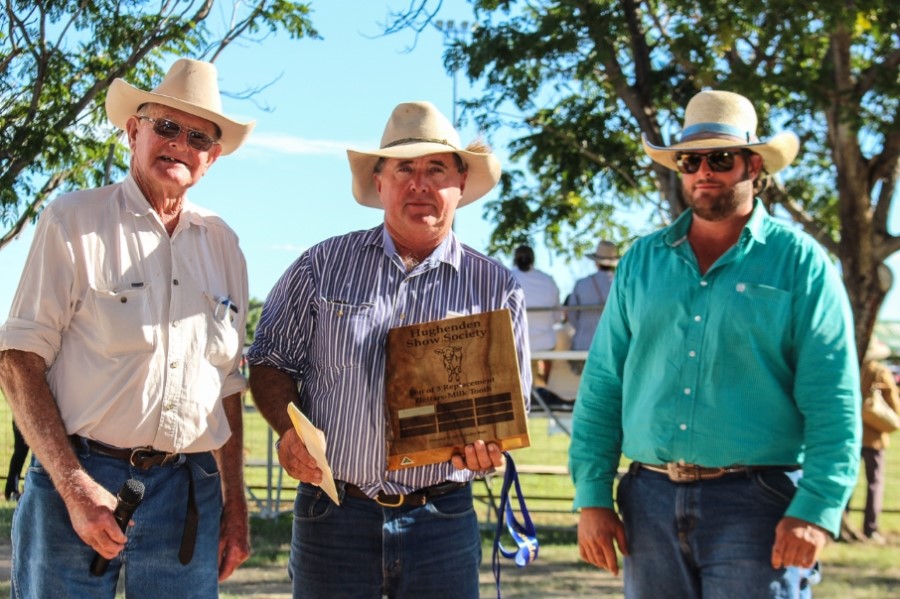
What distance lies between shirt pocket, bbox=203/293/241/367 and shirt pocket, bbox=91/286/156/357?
20 centimetres

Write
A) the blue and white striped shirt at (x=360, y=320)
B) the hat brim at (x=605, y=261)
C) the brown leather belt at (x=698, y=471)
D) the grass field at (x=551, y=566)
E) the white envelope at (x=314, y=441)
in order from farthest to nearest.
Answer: the hat brim at (x=605, y=261)
the grass field at (x=551, y=566)
the blue and white striped shirt at (x=360, y=320)
the brown leather belt at (x=698, y=471)
the white envelope at (x=314, y=441)

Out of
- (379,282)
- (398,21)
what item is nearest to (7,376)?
(379,282)

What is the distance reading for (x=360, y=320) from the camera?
11.2 feet

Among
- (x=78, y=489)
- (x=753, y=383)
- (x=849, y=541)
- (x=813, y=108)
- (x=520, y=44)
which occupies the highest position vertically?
(x=520, y=44)

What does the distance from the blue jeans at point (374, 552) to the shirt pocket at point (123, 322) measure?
2.31 ft

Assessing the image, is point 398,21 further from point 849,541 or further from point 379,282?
point 849,541

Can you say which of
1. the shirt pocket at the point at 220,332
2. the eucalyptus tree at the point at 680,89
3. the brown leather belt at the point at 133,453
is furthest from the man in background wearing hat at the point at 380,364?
the eucalyptus tree at the point at 680,89

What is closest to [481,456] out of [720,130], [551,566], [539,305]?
[720,130]

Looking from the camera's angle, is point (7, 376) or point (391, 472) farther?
point (391, 472)

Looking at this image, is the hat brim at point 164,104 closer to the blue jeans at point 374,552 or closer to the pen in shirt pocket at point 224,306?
the pen in shirt pocket at point 224,306

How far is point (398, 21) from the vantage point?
7.68 meters

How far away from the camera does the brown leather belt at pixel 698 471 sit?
326 centimetres

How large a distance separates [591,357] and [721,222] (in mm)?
612

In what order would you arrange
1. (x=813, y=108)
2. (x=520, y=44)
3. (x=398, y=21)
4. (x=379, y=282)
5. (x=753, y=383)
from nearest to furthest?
(x=753, y=383), (x=379, y=282), (x=398, y=21), (x=813, y=108), (x=520, y=44)
